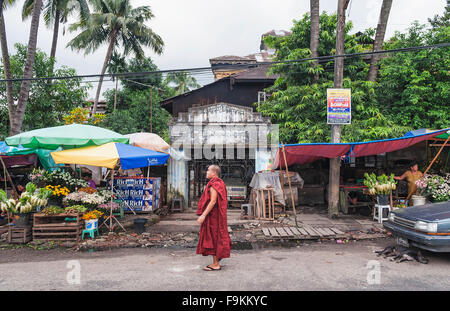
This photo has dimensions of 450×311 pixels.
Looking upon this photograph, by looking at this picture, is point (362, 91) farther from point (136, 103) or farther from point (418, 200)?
point (136, 103)

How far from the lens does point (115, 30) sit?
20.1 metres

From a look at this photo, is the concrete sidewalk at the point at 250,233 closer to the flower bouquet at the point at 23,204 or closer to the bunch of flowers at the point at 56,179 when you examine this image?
the flower bouquet at the point at 23,204

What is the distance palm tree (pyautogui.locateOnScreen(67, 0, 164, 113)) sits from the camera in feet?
64.5

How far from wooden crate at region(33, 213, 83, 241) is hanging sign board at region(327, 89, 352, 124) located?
293 inches

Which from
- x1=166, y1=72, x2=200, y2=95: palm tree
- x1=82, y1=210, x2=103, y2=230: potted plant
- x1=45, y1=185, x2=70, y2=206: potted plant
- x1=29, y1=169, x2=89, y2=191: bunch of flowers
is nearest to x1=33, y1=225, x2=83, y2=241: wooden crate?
x1=82, y1=210, x2=103, y2=230: potted plant

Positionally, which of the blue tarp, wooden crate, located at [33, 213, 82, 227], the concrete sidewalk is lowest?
the concrete sidewalk

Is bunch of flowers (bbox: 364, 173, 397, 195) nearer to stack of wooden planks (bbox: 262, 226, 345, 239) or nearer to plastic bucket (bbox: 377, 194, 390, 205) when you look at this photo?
plastic bucket (bbox: 377, 194, 390, 205)

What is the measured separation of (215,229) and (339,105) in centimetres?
580

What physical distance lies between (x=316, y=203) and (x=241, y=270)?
8.24m

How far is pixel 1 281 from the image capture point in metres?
4.52

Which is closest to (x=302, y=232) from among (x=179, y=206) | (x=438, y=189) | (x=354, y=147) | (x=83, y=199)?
(x=354, y=147)

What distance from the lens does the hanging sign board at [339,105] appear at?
27.6 ft
